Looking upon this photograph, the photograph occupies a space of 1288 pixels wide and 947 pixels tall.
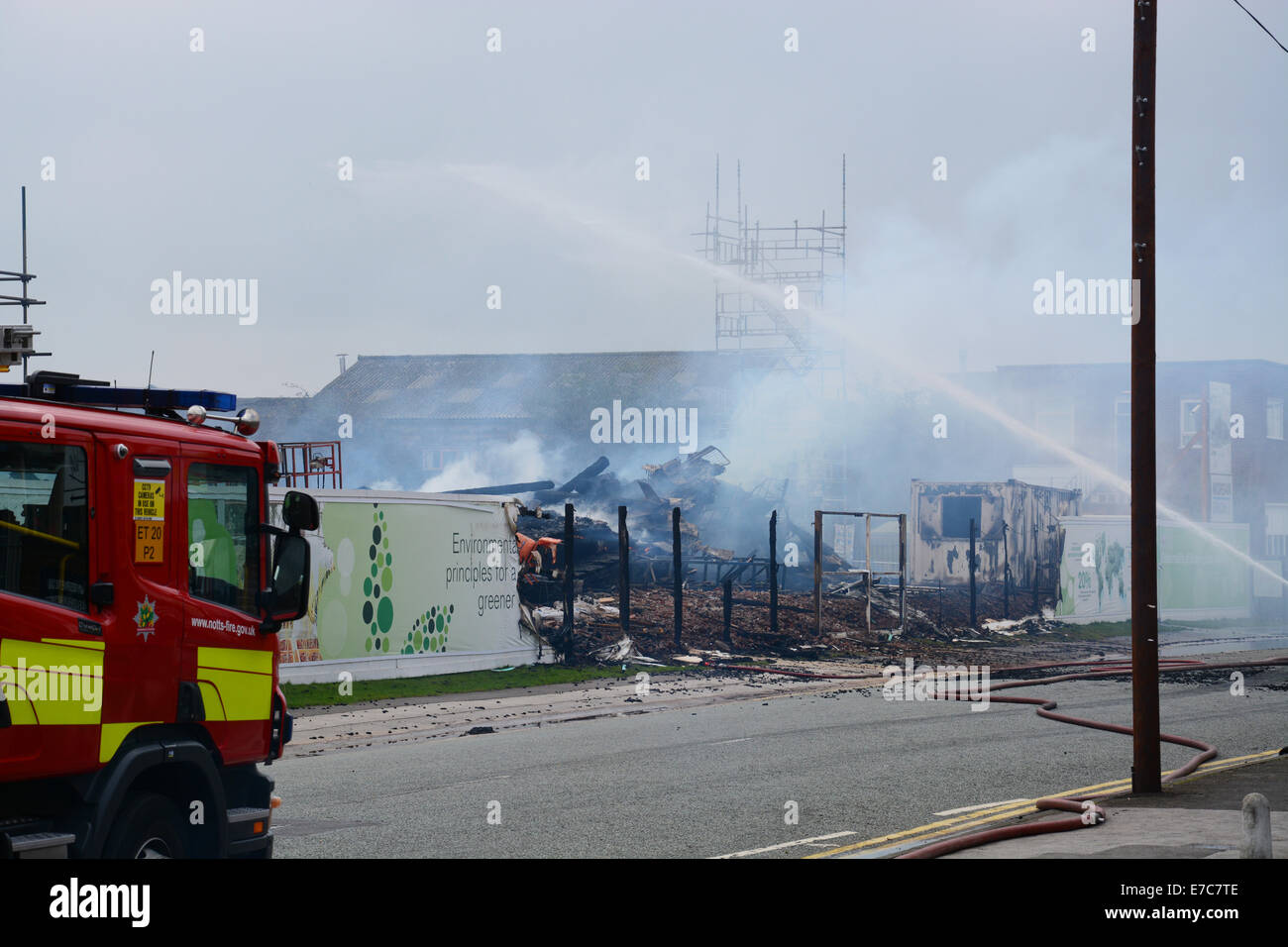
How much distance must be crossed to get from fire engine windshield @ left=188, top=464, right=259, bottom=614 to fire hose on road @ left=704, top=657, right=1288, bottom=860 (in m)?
4.80

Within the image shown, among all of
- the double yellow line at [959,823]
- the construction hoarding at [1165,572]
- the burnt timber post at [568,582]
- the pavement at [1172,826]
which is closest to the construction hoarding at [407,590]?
the burnt timber post at [568,582]

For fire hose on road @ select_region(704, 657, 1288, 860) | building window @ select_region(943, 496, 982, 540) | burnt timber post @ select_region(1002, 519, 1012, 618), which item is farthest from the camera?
building window @ select_region(943, 496, 982, 540)

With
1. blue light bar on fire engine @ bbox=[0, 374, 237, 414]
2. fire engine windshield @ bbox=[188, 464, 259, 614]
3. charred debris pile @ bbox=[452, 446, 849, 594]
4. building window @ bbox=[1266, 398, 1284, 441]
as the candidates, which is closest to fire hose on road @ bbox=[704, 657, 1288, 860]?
fire engine windshield @ bbox=[188, 464, 259, 614]

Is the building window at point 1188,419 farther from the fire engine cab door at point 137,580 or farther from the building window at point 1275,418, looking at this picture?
the fire engine cab door at point 137,580

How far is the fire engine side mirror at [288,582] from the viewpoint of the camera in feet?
26.3

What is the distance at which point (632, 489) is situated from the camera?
47.0 metres

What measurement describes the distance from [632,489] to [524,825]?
117ft

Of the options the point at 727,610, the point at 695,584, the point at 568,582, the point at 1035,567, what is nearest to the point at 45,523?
the point at 568,582

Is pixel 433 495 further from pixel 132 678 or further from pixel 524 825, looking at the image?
pixel 132 678

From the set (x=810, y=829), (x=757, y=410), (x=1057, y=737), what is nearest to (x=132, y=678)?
(x=810, y=829)

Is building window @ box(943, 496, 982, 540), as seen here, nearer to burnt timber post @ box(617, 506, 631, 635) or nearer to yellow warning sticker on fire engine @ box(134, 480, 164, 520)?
burnt timber post @ box(617, 506, 631, 635)

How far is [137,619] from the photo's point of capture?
23.2ft

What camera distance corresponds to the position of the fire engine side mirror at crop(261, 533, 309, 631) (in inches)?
316

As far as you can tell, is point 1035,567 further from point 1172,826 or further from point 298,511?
point 298,511
